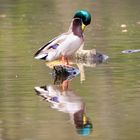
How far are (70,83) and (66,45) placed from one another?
2.87 feet

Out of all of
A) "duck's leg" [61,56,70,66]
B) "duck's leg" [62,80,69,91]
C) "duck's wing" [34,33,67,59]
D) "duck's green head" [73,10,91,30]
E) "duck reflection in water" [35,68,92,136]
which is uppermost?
"duck's green head" [73,10,91,30]

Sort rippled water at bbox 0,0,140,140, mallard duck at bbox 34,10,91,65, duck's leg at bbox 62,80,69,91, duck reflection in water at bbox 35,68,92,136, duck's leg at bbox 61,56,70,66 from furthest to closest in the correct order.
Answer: duck's leg at bbox 61,56,70,66, mallard duck at bbox 34,10,91,65, duck's leg at bbox 62,80,69,91, duck reflection in water at bbox 35,68,92,136, rippled water at bbox 0,0,140,140

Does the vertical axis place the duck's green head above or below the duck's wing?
above

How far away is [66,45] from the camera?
924 cm

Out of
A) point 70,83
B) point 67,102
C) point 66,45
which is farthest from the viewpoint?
point 66,45

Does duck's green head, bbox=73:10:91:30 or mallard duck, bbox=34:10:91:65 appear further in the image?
duck's green head, bbox=73:10:91:30

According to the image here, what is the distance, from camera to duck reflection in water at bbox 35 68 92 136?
20.9 feet

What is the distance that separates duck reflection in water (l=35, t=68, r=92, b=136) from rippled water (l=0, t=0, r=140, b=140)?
0.05 metres

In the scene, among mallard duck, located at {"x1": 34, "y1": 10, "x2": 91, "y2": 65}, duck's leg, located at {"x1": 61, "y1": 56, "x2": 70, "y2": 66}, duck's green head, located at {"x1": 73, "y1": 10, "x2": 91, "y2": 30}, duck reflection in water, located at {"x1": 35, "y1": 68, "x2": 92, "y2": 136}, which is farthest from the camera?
duck's green head, located at {"x1": 73, "y1": 10, "x2": 91, "y2": 30}

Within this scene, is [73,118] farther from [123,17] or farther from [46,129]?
[123,17]

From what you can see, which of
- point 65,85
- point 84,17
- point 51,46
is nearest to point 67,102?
point 65,85

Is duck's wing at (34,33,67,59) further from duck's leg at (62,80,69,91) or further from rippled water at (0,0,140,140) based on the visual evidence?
duck's leg at (62,80,69,91)

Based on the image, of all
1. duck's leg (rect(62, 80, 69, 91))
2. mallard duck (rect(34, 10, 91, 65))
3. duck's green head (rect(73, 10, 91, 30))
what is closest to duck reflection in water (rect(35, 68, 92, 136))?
duck's leg (rect(62, 80, 69, 91))

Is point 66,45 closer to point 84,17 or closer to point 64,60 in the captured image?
point 64,60
